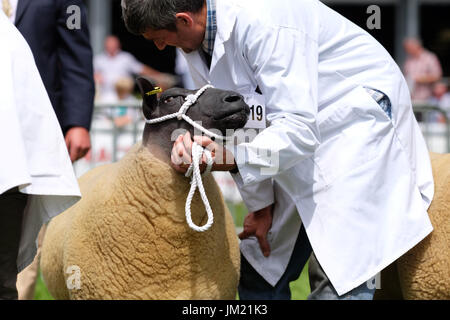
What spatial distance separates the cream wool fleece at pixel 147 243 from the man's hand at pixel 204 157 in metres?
0.18

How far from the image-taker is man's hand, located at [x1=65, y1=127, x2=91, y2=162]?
364 cm

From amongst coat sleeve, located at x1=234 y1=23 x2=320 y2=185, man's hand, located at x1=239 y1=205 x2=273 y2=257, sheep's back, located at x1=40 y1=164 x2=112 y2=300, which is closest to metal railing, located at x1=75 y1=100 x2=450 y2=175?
sheep's back, located at x1=40 y1=164 x2=112 y2=300

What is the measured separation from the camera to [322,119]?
2.69 m

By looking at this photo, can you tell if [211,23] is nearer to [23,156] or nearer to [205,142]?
[205,142]

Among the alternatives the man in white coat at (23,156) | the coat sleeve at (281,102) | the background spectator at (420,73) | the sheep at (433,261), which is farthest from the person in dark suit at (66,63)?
the background spectator at (420,73)

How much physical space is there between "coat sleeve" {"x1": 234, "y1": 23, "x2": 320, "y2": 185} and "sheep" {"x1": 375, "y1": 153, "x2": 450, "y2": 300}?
729 millimetres

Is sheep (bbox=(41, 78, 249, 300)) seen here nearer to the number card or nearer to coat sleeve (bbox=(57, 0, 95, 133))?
the number card

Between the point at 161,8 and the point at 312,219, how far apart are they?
987 mm

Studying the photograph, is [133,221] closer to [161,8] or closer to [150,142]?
[150,142]

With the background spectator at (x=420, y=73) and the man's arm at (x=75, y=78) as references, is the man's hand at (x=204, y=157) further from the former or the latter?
the background spectator at (x=420, y=73)

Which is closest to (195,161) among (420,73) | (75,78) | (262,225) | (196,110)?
(196,110)

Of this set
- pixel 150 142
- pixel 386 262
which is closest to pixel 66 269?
pixel 150 142

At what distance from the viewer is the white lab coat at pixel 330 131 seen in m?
2.50

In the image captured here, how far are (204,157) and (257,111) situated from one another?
322 mm
